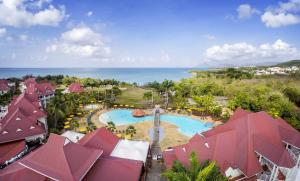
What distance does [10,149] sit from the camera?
71.2 ft

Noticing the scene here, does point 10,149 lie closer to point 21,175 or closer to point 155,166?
point 21,175

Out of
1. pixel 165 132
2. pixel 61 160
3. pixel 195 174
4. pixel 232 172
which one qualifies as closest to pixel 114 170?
pixel 61 160

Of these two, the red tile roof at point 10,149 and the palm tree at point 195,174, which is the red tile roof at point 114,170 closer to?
the palm tree at point 195,174

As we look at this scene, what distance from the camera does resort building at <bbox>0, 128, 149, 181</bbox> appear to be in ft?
45.0

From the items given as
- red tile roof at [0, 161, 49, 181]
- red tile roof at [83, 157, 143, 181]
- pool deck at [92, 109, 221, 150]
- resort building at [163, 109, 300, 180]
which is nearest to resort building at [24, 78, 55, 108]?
pool deck at [92, 109, 221, 150]

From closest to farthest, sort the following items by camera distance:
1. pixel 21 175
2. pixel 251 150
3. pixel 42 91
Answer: pixel 21 175, pixel 251 150, pixel 42 91

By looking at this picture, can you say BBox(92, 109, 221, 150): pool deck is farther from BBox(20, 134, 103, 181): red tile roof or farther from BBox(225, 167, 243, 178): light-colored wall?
BBox(20, 134, 103, 181): red tile roof

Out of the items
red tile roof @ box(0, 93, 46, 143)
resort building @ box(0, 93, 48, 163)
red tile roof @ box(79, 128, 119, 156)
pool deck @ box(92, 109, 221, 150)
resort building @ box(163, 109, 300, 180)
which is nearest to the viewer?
resort building @ box(163, 109, 300, 180)

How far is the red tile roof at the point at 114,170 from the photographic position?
50.4 ft

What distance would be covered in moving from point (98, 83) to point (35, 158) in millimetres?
48494

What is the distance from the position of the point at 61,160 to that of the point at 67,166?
0.68 m

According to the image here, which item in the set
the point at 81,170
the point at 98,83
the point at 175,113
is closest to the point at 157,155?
the point at 81,170

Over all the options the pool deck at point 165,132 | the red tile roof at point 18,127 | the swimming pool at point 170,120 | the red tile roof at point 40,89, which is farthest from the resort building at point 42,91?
the red tile roof at point 18,127

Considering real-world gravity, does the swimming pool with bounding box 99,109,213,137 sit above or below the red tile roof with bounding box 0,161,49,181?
below
